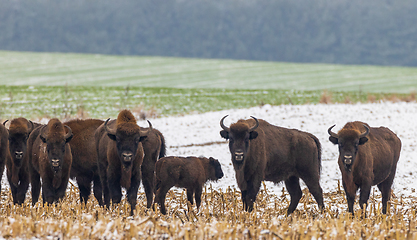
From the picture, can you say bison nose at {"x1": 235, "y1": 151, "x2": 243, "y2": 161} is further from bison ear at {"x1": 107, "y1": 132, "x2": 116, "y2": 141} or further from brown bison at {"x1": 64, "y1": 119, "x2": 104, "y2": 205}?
brown bison at {"x1": 64, "y1": 119, "x2": 104, "y2": 205}

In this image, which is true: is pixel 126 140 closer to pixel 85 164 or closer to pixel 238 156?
pixel 238 156

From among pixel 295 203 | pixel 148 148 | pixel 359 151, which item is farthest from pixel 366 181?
pixel 148 148

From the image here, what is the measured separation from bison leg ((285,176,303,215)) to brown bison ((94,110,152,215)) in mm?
3053

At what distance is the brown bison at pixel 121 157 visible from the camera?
9758mm

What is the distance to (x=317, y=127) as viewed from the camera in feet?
66.2

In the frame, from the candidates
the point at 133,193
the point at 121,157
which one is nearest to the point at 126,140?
the point at 121,157

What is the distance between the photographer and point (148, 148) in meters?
11.2

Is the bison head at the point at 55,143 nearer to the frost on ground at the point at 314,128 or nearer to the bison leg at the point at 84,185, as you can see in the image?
the bison leg at the point at 84,185

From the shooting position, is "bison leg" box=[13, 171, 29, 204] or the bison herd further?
"bison leg" box=[13, 171, 29, 204]

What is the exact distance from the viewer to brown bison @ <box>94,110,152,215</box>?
9.76 metres

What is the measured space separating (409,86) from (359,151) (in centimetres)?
4350

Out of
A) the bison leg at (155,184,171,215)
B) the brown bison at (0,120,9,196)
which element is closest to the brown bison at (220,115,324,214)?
the bison leg at (155,184,171,215)

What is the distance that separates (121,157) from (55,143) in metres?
1.38

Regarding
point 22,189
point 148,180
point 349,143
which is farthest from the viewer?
point 22,189
